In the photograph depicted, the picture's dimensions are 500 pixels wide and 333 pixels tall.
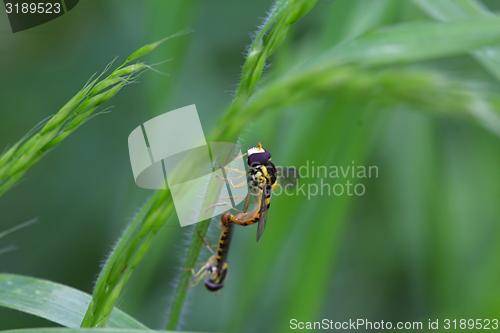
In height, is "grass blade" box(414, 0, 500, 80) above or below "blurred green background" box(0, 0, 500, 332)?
above

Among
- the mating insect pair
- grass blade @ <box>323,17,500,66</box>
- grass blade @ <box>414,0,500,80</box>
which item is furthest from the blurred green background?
grass blade @ <box>323,17,500,66</box>

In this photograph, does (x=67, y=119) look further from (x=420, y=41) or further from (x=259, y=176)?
(x=420, y=41)

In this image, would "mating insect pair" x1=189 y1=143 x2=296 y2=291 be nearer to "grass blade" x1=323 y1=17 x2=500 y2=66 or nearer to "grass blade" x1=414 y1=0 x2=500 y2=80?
"grass blade" x1=323 y1=17 x2=500 y2=66

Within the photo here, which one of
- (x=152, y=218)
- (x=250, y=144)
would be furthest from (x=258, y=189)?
(x=250, y=144)

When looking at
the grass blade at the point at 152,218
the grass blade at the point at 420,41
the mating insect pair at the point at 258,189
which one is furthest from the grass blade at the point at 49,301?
the grass blade at the point at 420,41

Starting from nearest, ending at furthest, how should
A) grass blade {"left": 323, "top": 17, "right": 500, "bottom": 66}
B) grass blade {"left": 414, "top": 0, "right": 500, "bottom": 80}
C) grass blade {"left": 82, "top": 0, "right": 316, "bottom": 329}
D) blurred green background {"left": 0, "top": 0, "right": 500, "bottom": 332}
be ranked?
grass blade {"left": 82, "top": 0, "right": 316, "bottom": 329} < grass blade {"left": 323, "top": 17, "right": 500, "bottom": 66} < grass blade {"left": 414, "top": 0, "right": 500, "bottom": 80} < blurred green background {"left": 0, "top": 0, "right": 500, "bottom": 332}

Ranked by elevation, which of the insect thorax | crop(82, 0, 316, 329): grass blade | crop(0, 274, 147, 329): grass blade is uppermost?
crop(82, 0, 316, 329): grass blade

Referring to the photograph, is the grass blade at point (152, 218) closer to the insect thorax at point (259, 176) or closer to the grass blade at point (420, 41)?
the grass blade at point (420, 41)
